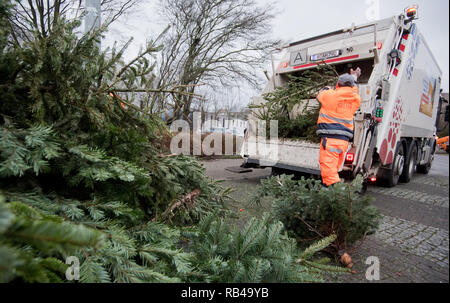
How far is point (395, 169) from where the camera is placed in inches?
217

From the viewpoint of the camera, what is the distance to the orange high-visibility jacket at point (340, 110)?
3596mm

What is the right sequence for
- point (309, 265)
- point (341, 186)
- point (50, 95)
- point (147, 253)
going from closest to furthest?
point (147, 253)
point (50, 95)
point (309, 265)
point (341, 186)

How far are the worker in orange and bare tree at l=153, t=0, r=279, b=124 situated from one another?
22.2 feet

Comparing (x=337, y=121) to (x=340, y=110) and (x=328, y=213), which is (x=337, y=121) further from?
(x=328, y=213)

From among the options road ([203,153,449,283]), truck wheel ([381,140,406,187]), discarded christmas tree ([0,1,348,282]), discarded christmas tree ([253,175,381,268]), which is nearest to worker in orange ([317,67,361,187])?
road ([203,153,449,283])

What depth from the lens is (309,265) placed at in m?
1.43

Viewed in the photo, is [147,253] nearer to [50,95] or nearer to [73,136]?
[73,136]

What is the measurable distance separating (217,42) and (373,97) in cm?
882

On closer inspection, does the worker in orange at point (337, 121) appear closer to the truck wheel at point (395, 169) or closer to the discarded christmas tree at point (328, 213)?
the discarded christmas tree at point (328, 213)

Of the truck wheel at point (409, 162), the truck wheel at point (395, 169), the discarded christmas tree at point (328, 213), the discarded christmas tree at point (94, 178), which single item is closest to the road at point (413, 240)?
the discarded christmas tree at point (328, 213)

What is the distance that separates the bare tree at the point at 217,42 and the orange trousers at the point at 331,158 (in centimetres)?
702

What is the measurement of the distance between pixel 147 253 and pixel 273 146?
454 cm

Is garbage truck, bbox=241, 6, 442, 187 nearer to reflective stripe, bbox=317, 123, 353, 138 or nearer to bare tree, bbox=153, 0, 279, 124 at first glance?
reflective stripe, bbox=317, 123, 353, 138
